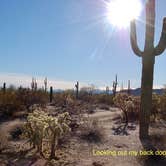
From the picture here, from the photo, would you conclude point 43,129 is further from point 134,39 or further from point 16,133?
point 134,39

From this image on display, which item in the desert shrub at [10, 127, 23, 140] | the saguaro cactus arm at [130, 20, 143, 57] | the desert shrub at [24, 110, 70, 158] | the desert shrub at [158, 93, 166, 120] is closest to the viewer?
the desert shrub at [24, 110, 70, 158]

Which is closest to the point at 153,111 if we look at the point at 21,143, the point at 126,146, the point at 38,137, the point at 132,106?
the point at 132,106

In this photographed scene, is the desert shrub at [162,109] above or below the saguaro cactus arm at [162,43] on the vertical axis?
below

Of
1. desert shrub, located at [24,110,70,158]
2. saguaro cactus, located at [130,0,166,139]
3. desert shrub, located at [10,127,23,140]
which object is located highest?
saguaro cactus, located at [130,0,166,139]

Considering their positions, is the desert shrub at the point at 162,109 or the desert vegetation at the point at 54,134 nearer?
the desert vegetation at the point at 54,134

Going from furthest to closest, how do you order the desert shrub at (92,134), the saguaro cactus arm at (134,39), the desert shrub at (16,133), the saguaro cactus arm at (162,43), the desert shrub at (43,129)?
the saguaro cactus arm at (134,39) < the saguaro cactus arm at (162,43) < the desert shrub at (16,133) < the desert shrub at (92,134) < the desert shrub at (43,129)

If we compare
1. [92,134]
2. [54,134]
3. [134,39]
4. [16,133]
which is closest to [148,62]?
[134,39]

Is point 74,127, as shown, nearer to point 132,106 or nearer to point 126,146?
point 126,146

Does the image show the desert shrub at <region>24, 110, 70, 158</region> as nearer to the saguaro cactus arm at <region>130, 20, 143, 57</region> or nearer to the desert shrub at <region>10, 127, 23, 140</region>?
the desert shrub at <region>10, 127, 23, 140</region>

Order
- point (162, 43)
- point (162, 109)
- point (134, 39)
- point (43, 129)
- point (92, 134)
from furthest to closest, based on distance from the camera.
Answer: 1. point (162, 109)
2. point (134, 39)
3. point (162, 43)
4. point (92, 134)
5. point (43, 129)

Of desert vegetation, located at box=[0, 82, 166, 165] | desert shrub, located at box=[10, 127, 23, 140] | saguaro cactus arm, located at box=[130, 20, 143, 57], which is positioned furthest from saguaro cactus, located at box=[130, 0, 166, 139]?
desert shrub, located at box=[10, 127, 23, 140]

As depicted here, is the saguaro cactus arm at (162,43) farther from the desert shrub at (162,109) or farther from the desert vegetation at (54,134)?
the desert shrub at (162,109)

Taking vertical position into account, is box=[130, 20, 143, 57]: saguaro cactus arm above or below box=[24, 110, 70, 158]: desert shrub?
above

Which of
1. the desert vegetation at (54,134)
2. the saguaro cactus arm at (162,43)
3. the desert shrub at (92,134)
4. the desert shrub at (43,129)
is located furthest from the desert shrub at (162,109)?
the desert shrub at (43,129)
